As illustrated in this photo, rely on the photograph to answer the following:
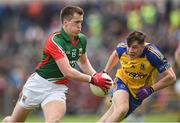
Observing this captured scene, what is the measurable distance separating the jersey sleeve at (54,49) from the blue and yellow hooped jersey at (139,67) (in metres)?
1.55

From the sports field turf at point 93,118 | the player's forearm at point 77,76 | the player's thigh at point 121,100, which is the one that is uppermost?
the player's forearm at point 77,76

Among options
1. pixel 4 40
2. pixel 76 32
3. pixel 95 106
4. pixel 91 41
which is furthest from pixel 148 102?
pixel 76 32

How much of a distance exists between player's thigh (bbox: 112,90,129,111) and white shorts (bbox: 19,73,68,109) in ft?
3.19

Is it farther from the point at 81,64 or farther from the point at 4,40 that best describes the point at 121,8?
the point at 81,64

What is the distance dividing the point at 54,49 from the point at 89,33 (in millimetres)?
12473

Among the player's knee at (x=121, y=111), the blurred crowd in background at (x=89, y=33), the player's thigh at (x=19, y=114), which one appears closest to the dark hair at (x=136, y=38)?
the player's knee at (x=121, y=111)

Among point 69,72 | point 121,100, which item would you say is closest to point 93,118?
point 121,100

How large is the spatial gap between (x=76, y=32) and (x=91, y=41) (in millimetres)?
11590

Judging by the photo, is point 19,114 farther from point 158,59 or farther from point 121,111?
point 158,59

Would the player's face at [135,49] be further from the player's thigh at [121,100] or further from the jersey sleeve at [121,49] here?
the player's thigh at [121,100]

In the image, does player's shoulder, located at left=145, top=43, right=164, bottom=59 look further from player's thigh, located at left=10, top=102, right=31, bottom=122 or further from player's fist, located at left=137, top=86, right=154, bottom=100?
player's thigh, located at left=10, top=102, right=31, bottom=122

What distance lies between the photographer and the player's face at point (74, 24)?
11.5m

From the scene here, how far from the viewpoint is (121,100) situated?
12336 mm

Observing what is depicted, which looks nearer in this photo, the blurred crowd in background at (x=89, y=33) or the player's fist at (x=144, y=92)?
the player's fist at (x=144, y=92)
